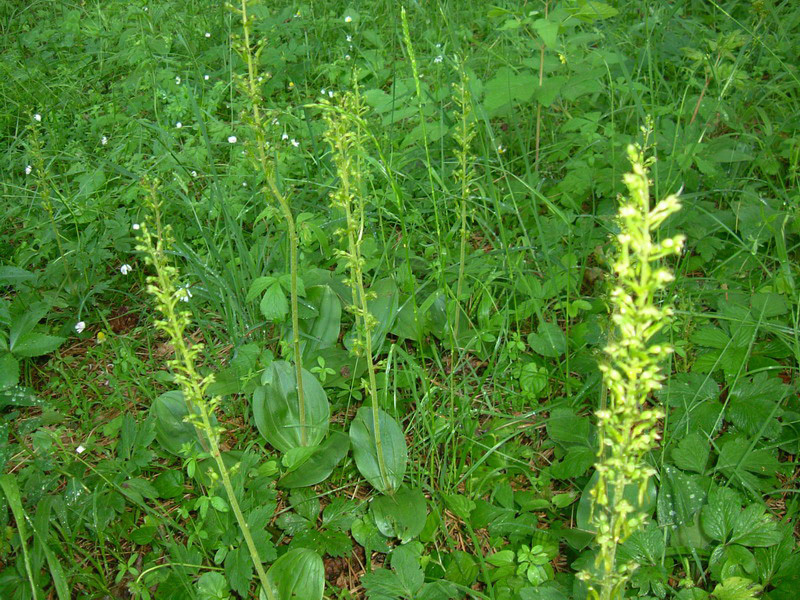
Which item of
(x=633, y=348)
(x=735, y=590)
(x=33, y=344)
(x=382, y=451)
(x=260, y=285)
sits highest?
(x=633, y=348)

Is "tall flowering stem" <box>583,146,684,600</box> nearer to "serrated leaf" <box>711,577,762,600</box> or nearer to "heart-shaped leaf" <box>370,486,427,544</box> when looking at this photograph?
"serrated leaf" <box>711,577,762,600</box>

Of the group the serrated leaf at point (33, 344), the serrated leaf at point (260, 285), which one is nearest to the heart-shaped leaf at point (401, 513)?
the serrated leaf at point (260, 285)

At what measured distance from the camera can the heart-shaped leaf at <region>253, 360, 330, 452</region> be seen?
2.76 metres

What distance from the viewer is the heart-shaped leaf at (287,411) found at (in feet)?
9.07

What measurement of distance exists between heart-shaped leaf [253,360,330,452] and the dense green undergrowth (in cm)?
1

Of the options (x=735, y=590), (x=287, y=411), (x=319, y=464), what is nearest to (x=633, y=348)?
(x=735, y=590)

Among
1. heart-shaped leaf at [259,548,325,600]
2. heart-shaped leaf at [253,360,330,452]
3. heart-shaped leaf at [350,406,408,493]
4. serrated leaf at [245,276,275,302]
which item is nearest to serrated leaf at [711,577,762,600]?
heart-shaped leaf at [350,406,408,493]

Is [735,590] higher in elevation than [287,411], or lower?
lower

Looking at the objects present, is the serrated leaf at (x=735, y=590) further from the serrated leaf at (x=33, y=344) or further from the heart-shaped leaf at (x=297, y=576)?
the serrated leaf at (x=33, y=344)

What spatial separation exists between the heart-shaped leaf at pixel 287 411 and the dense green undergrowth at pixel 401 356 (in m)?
0.01

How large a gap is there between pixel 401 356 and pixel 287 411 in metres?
0.64

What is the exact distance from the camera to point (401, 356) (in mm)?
3141

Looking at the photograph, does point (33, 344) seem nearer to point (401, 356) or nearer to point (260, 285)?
point (260, 285)

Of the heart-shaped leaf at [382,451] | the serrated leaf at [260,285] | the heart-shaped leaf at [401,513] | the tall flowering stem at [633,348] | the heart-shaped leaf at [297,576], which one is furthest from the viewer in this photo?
the serrated leaf at [260,285]
